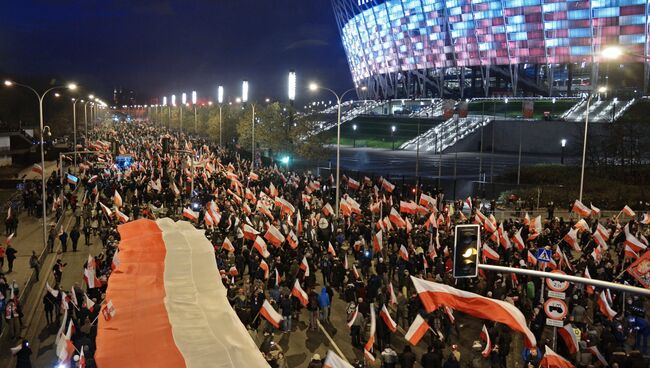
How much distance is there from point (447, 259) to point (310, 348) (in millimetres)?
6242

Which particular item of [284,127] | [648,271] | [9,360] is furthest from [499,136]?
[9,360]

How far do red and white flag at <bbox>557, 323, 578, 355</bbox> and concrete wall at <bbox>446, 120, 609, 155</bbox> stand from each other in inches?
2104

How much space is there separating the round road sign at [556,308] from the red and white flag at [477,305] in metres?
0.91

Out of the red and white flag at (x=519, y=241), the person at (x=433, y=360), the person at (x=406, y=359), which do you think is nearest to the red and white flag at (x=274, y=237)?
the red and white flag at (x=519, y=241)

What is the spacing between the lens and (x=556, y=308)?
12.0 m

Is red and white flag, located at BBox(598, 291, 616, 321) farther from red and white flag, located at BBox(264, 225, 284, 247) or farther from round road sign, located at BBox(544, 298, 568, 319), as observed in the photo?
red and white flag, located at BBox(264, 225, 284, 247)

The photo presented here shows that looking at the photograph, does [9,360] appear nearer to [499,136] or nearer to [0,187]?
[0,187]

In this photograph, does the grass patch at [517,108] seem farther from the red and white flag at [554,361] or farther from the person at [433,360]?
the red and white flag at [554,361]

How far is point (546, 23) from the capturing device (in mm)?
103312

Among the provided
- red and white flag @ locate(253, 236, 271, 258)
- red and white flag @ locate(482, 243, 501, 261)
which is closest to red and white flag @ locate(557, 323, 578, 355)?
red and white flag @ locate(482, 243, 501, 261)

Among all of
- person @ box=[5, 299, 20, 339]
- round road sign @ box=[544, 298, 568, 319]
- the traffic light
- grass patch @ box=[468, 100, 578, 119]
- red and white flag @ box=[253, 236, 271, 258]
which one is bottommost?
person @ box=[5, 299, 20, 339]

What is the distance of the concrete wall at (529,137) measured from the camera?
67.4 metres

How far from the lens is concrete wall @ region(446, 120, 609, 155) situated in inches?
2655

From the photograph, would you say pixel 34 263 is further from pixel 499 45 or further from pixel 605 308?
pixel 499 45
